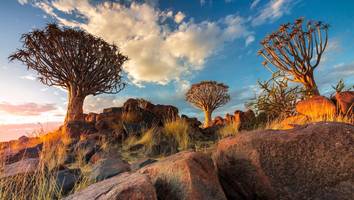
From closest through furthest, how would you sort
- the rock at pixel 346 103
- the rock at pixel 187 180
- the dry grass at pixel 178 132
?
1. the rock at pixel 187 180
2. the rock at pixel 346 103
3. the dry grass at pixel 178 132

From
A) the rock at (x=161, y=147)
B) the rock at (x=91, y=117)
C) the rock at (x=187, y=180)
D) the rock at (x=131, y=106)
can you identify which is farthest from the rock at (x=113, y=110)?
the rock at (x=187, y=180)

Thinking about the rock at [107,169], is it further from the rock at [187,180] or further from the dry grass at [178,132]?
the dry grass at [178,132]

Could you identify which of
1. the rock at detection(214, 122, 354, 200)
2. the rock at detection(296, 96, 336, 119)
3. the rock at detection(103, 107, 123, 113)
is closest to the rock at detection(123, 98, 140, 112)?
the rock at detection(103, 107, 123, 113)

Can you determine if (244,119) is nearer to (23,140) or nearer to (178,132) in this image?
(178,132)

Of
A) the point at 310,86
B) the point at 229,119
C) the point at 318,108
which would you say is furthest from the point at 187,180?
the point at 229,119

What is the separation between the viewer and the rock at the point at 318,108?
22.5 ft

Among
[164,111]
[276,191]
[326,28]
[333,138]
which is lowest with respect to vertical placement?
[276,191]

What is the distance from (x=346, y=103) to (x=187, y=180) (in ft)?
22.3

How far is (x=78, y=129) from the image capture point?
398 inches

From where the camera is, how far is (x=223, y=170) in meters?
2.87

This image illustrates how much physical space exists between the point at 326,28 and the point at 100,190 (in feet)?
39.0

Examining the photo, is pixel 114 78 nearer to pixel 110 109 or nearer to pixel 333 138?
pixel 110 109

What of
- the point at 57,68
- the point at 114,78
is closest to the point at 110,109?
the point at 114,78

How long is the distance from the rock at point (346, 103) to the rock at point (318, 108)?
199mm
